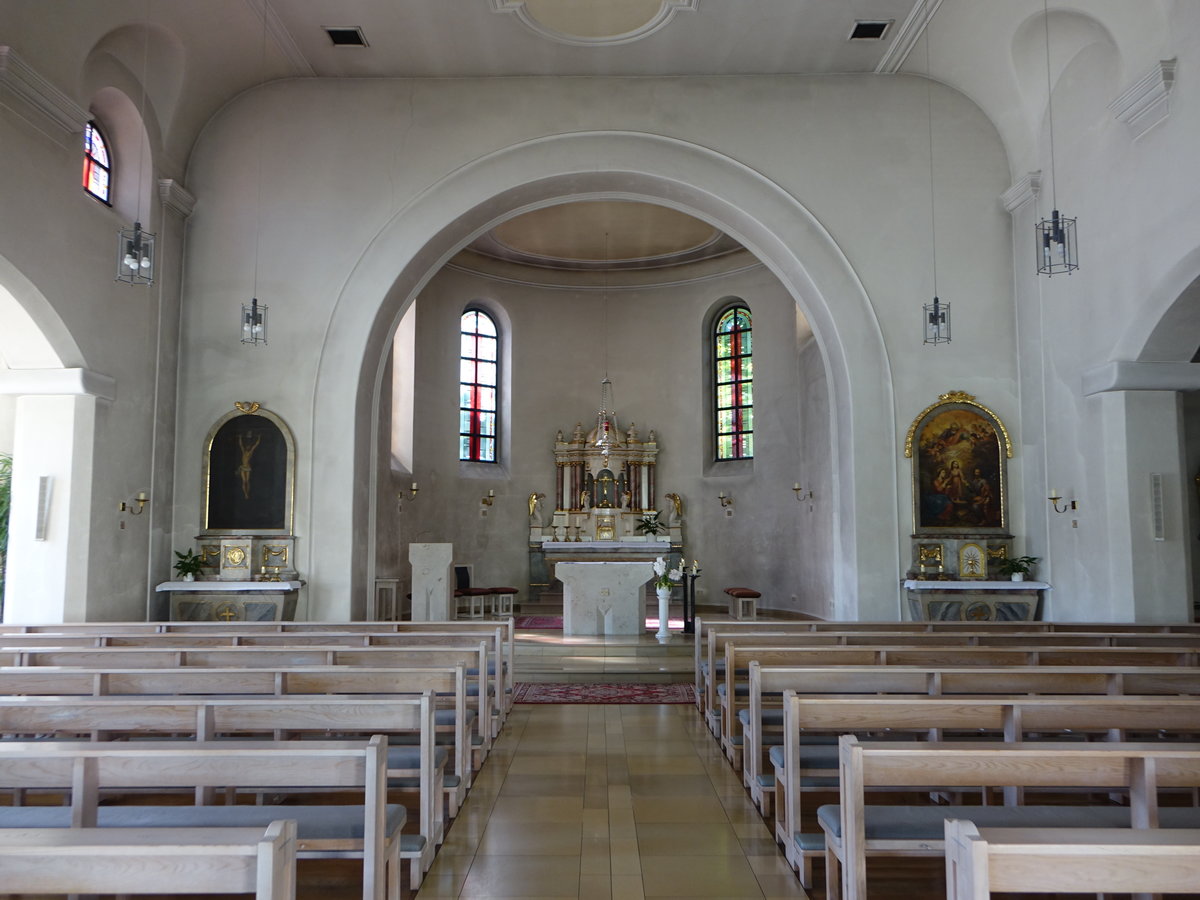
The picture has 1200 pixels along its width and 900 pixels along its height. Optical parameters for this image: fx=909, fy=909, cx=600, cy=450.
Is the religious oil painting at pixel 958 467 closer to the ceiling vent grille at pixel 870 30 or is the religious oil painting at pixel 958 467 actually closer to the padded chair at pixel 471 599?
the ceiling vent grille at pixel 870 30

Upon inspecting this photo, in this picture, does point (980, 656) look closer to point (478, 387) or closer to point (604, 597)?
point (604, 597)

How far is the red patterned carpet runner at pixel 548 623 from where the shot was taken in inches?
512

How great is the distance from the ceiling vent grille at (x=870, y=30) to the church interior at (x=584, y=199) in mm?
46

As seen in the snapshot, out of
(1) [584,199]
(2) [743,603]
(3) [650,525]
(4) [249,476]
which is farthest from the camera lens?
(3) [650,525]

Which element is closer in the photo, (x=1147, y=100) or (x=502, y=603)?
(x=1147, y=100)

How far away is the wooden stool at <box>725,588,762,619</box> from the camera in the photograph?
546 inches

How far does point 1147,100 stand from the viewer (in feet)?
26.1

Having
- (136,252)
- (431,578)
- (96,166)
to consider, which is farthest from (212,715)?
(96,166)

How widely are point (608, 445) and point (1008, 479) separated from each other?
298 inches

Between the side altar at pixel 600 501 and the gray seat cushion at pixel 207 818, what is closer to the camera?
the gray seat cushion at pixel 207 818

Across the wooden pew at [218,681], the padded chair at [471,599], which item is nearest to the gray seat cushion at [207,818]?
the wooden pew at [218,681]

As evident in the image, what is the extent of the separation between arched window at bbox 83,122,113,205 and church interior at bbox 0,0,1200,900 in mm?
77

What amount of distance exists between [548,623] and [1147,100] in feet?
32.3

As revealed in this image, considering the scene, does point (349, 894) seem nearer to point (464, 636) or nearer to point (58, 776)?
point (58, 776)
